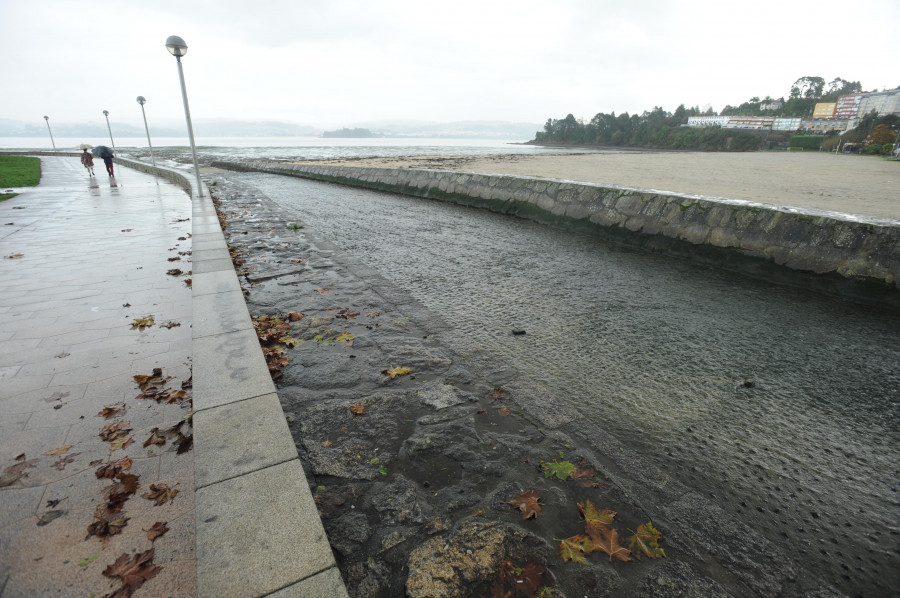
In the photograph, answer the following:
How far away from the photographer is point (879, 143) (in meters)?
45.2

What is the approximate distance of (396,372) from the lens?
3416 mm

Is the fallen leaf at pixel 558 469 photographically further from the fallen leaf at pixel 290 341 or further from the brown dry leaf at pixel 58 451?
the brown dry leaf at pixel 58 451

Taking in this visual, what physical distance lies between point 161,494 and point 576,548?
84.1 inches

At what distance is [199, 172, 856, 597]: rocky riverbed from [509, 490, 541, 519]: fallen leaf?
0.07 ft

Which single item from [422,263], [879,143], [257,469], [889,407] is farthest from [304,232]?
[879,143]

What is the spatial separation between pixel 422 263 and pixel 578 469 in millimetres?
4677

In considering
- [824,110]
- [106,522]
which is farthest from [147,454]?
[824,110]

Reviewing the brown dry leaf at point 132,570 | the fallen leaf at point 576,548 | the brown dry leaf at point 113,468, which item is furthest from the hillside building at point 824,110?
the brown dry leaf at point 132,570

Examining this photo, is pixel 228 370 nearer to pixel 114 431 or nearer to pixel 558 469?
pixel 114 431

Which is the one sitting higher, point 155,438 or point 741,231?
point 741,231

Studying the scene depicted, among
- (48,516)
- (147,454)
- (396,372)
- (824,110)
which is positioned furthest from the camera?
(824,110)

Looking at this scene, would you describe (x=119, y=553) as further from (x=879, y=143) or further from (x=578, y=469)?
(x=879, y=143)

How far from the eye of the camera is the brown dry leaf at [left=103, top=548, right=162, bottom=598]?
174 cm

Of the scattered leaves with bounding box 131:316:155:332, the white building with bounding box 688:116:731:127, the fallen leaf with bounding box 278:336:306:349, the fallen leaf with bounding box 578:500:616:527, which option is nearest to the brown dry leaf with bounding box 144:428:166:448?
the fallen leaf with bounding box 278:336:306:349
